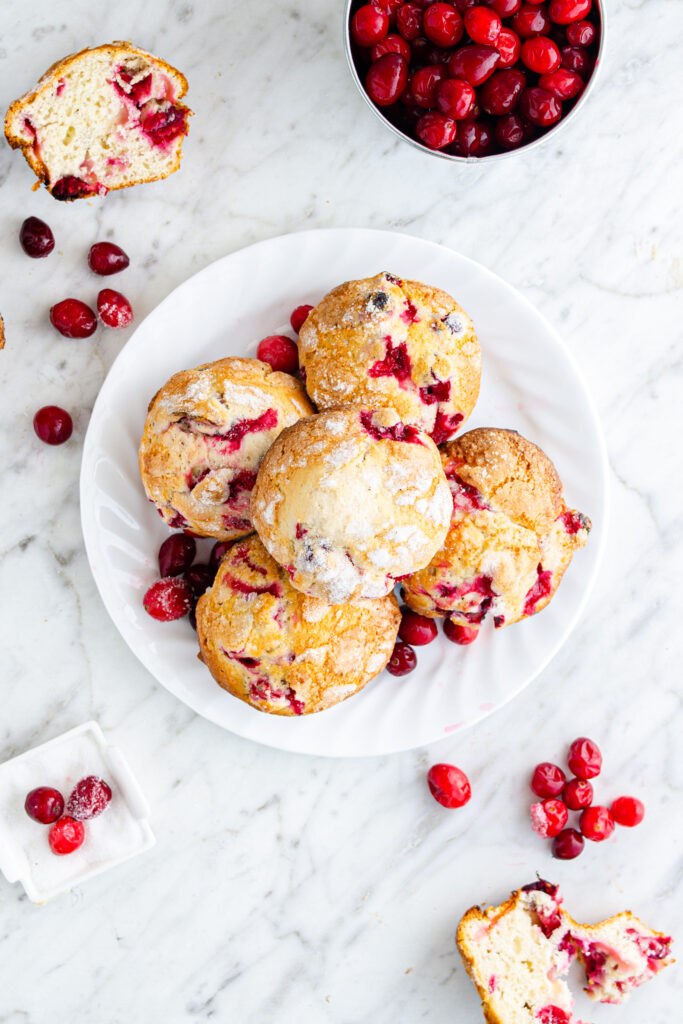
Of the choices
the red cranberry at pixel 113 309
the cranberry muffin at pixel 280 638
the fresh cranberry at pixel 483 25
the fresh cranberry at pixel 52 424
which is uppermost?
the fresh cranberry at pixel 483 25

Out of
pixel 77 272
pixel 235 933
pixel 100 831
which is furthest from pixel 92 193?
pixel 235 933

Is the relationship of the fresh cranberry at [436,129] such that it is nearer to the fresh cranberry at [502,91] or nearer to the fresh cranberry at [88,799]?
the fresh cranberry at [502,91]

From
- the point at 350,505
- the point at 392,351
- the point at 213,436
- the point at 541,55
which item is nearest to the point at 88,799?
the point at 213,436

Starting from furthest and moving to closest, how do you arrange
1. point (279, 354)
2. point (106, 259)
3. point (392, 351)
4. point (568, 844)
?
point (568, 844), point (106, 259), point (279, 354), point (392, 351)

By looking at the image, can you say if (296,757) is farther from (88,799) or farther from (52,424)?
(52,424)

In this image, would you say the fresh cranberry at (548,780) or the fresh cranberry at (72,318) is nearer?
the fresh cranberry at (72,318)

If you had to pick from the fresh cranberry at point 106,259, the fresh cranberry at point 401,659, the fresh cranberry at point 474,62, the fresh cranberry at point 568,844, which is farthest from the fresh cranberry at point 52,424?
the fresh cranberry at point 568,844

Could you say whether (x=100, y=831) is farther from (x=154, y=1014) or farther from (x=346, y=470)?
(x=346, y=470)

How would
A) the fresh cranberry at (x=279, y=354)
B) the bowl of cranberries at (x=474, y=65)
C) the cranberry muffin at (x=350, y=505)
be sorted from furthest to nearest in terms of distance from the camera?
the fresh cranberry at (x=279, y=354), the bowl of cranberries at (x=474, y=65), the cranberry muffin at (x=350, y=505)
